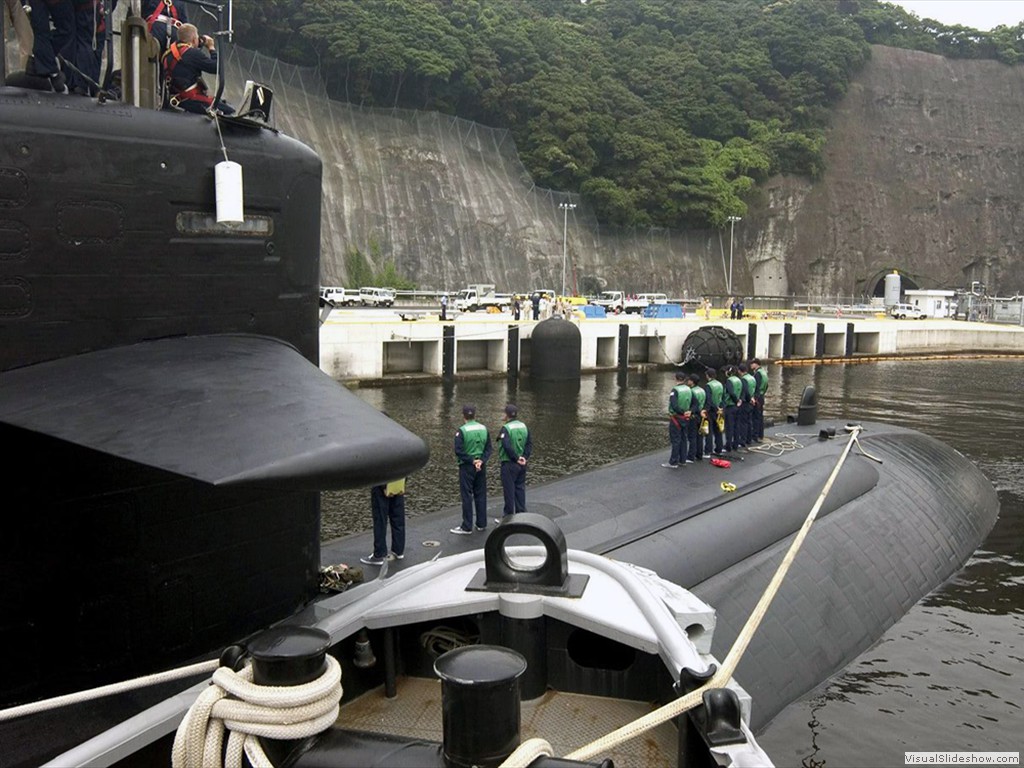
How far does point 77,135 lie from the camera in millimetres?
4426

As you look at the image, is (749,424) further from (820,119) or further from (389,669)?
(820,119)

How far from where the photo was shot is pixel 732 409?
14.5m

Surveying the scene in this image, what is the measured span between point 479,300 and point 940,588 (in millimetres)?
39315

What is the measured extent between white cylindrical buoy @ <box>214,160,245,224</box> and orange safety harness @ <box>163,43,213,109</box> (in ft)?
5.02

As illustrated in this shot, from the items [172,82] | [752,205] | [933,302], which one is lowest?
[933,302]

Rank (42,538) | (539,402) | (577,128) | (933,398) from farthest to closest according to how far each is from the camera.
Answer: (577,128)
(933,398)
(539,402)
(42,538)

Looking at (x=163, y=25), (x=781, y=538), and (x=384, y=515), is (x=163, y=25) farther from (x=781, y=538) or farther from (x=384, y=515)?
(x=781, y=538)

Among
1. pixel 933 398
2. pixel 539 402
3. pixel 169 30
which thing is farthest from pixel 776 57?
pixel 169 30

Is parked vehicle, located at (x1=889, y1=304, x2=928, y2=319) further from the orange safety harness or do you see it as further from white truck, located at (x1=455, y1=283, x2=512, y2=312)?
the orange safety harness

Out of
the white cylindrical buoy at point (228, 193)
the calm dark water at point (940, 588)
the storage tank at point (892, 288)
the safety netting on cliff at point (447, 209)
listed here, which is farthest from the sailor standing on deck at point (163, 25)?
the storage tank at point (892, 288)

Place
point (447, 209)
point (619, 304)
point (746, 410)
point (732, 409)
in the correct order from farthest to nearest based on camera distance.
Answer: point (447, 209) < point (619, 304) < point (746, 410) < point (732, 409)

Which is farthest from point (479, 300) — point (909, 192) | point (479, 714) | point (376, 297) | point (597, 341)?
point (909, 192)

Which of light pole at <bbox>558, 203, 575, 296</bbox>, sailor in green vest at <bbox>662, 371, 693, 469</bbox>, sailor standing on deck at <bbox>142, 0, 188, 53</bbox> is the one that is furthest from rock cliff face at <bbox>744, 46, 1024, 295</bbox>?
sailor standing on deck at <bbox>142, 0, 188, 53</bbox>

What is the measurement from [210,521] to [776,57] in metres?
87.7
